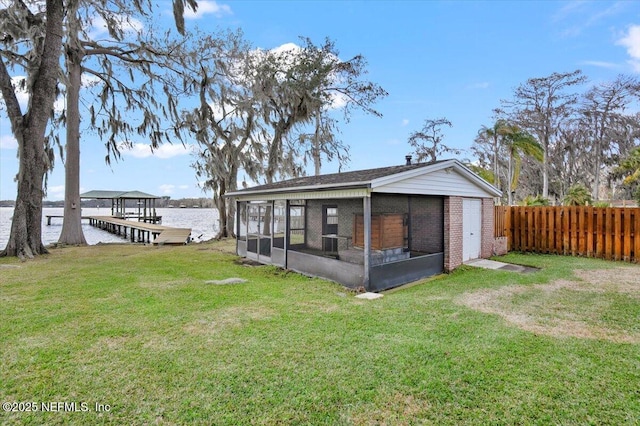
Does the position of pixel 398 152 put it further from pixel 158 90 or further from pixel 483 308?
pixel 483 308

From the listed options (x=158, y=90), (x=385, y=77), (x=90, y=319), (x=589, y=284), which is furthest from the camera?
(x=385, y=77)

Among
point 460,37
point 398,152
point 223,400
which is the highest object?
point 460,37

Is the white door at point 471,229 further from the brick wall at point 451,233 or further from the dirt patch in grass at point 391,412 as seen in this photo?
the dirt patch in grass at point 391,412

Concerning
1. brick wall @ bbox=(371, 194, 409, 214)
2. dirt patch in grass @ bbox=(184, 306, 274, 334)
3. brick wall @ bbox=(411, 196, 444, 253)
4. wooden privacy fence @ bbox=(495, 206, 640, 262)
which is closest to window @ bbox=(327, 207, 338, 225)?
brick wall @ bbox=(371, 194, 409, 214)

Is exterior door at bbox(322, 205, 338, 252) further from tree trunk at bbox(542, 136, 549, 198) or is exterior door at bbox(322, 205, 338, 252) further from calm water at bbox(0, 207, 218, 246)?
tree trunk at bbox(542, 136, 549, 198)

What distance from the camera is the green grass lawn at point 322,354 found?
2.89 metres

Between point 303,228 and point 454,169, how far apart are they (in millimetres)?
4992

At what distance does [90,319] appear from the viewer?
5.15m

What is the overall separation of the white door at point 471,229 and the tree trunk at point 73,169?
1696 centimetres

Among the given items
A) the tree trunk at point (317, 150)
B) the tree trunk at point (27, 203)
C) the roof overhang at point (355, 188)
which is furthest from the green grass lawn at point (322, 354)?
the tree trunk at point (317, 150)

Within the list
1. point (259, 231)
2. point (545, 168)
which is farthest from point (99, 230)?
point (545, 168)

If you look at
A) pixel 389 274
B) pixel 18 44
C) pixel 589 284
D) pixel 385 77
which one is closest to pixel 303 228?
pixel 389 274

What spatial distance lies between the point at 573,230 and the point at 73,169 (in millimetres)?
20856

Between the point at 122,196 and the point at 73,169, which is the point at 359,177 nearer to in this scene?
the point at 73,169
